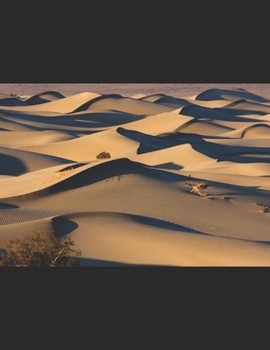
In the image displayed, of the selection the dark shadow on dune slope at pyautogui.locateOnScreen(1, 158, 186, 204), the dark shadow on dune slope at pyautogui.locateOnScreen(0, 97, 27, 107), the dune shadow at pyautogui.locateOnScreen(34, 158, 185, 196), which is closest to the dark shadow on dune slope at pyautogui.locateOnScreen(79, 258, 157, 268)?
the dark shadow on dune slope at pyautogui.locateOnScreen(1, 158, 186, 204)

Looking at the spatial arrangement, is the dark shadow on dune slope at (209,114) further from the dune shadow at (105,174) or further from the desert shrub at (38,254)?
the desert shrub at (38,254)

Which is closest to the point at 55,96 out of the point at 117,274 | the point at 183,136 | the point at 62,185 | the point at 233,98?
the point at 233,98

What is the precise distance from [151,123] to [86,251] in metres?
26.1

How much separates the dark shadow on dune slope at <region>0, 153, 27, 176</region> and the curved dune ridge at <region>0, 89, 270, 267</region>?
3 centimetres

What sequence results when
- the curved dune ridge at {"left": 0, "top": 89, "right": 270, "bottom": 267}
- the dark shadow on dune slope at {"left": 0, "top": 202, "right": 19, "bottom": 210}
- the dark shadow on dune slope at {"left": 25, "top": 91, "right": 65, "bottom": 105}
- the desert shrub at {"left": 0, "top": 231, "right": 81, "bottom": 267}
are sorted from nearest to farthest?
the desert shrub at {"left": 0, "top": 231, "right": 81, "bottom": 267}
the curved dune ridge at {"left": 0, "top": 89, "right": 270, "bottom": 267}
the dark shadow on dune slope at {"left": 0, "top": 202, "right": 19, "bottom": 210}
the dark shadow on dune slope at {"left": 25, "top": 91, "right": 65, "bottom": 105}

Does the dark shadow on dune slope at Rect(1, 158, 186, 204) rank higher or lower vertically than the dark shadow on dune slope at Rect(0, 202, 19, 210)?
higher

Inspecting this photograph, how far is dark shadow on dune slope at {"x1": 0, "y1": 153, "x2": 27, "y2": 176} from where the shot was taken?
952 inches

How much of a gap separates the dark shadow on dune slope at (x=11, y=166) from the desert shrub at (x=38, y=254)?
1231 centimetres

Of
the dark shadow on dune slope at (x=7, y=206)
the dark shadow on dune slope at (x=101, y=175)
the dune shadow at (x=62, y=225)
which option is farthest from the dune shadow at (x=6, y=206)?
the dune shadow at (x=62, y=225)

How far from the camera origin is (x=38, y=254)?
11625mm

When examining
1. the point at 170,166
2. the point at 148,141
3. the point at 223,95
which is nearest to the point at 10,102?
the point at 223,95

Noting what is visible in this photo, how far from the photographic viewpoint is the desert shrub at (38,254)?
11.5 metres

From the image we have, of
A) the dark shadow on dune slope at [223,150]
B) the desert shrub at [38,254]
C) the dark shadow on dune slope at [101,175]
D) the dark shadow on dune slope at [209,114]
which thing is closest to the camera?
the desert shrub at [38,254]

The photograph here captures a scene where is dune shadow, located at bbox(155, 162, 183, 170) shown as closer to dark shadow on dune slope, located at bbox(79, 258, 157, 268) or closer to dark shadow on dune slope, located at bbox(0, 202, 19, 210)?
dark shadow on dune slope, located at bbox(0, 202, 19, 210)
